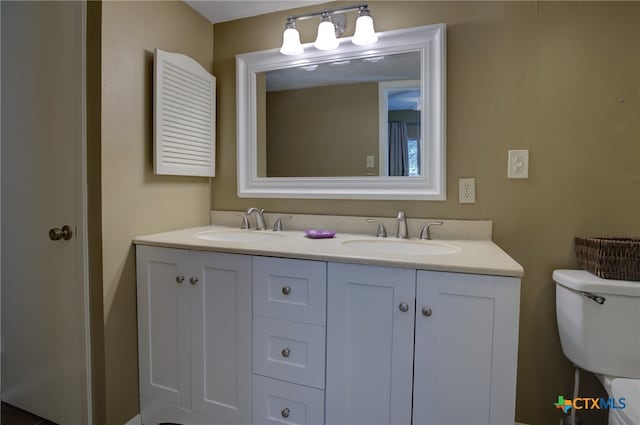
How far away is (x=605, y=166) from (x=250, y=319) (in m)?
1.53

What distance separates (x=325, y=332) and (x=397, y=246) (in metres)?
0.54

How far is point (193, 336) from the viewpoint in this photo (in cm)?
139

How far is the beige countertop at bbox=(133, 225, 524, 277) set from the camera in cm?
103

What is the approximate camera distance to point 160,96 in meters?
1.55

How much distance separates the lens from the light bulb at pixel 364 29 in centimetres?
153

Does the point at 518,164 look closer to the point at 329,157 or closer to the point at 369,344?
the point at 329,157

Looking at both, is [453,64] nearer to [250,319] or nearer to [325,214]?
[325,214]

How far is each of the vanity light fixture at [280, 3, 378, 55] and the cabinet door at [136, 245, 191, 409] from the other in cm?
113

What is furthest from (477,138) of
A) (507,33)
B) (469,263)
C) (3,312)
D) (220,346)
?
(3,312)

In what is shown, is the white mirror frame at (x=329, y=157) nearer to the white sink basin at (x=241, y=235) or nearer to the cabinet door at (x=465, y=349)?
the white sink basin at (x=241, y=235)

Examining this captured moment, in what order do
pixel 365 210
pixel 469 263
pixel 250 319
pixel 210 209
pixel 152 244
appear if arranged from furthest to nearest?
pixel 210 209 < pixel 365 210 < pixel 152 244 < pixel 250 319 < pixel 469 263

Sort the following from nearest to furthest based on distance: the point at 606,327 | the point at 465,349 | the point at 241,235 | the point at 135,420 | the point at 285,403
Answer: the point at 465,349, the point at 606,327, the point at 285,403, the point at 135,420, the point at 241,235

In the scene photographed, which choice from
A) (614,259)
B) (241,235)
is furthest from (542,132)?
(241,235)

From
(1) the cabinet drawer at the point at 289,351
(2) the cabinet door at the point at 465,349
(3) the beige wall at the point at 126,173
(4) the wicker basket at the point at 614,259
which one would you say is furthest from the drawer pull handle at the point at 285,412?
(4) the wicker basket at the point at 614,259
